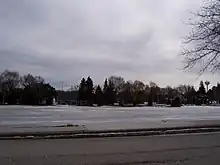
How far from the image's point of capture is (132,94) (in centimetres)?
12131

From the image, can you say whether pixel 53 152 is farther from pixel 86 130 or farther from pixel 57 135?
pixel 86 130

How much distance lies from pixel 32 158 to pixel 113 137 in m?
6.59

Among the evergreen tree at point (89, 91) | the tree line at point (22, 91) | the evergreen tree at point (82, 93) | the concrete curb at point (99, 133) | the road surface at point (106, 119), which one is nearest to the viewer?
the concrete curb at point (99, 133)

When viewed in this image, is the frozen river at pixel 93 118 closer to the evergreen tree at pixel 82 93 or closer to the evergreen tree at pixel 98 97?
the evergreen tree at pixel 98 97

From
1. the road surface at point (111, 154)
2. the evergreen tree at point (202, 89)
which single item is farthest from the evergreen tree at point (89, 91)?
the road surface at point (111, 154)

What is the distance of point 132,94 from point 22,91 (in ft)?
114

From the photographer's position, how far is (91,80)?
131375mm

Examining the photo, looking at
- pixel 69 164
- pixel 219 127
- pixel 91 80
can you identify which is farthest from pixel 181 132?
pixel 91 80

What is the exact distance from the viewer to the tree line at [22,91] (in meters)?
110

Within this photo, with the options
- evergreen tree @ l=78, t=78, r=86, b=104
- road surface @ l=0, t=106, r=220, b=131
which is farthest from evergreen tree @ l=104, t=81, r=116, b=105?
road surface @ l=0, t=106, r=220, b=131

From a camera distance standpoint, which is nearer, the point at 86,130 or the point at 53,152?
the point at 53,152

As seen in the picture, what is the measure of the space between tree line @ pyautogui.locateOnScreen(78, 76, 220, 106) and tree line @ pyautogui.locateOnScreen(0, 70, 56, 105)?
11.3m

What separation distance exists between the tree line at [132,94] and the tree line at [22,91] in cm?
1129

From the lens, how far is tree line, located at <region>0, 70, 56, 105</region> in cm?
11019
